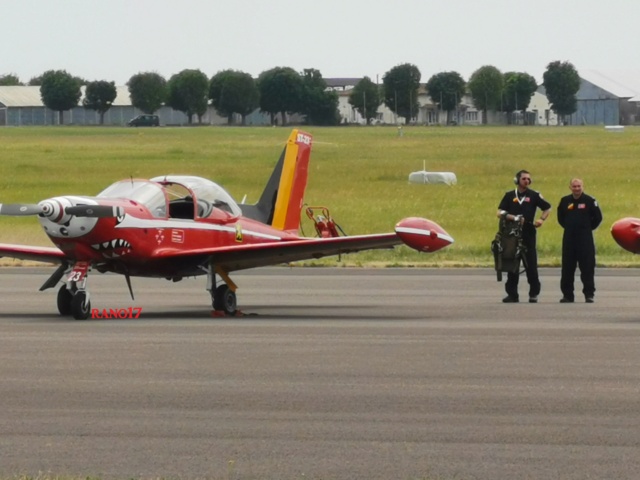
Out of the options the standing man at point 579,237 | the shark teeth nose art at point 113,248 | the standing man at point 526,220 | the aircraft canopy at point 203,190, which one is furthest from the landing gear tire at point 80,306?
the standing man at point 579,237

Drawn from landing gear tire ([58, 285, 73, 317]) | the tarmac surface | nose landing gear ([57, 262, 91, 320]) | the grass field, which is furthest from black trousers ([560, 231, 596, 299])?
the grass field

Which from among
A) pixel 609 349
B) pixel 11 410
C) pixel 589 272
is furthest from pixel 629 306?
pixel 11 410

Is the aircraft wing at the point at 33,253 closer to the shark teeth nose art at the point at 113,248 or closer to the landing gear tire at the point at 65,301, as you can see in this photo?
the landing gear tire at the point at 65,301

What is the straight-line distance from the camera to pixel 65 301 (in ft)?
59.5

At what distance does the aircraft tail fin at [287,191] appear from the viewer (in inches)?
826

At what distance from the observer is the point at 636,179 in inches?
2366

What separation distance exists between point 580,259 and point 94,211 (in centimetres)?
625

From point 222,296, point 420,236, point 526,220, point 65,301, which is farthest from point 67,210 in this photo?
point 526,220

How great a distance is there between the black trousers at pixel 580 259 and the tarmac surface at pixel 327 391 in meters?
0.26

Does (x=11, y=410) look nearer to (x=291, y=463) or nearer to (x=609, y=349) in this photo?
(x=291, y=463)

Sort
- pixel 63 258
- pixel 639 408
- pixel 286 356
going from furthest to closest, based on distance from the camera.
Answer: pixel 63 258 → pixel 286 356 → pixel 639 408

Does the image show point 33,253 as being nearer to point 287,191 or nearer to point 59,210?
point 59,210

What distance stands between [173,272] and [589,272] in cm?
521

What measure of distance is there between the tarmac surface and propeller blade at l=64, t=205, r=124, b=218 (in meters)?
1.20
